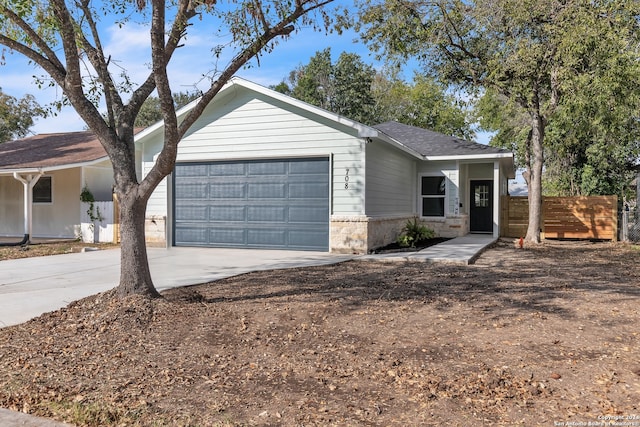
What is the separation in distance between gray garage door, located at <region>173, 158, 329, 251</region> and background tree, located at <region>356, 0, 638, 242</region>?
4.55m

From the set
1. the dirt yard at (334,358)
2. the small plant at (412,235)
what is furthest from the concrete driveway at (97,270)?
the small plant at (412,235)

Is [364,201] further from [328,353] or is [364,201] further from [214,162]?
[328,353]

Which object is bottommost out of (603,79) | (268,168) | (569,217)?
(569,217)

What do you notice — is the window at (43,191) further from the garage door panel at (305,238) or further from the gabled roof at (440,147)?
the gabled roof at (440,147)

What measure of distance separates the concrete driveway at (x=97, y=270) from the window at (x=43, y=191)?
649cm

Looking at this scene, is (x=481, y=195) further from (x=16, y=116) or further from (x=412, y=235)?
(x=16, y=116)

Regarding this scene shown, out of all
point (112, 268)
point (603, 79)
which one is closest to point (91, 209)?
point (112, 268)

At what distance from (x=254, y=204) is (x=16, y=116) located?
1195 inches

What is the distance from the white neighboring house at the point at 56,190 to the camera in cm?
1498

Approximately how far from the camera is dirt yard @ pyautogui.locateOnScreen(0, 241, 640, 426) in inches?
119

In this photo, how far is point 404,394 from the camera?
10.7ft

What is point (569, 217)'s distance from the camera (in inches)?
653

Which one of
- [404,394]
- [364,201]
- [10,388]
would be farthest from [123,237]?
[364,201]

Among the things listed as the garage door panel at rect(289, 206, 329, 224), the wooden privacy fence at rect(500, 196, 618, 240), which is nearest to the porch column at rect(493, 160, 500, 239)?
the wooden privacy fence at rect(500, 196, 618, 240)
